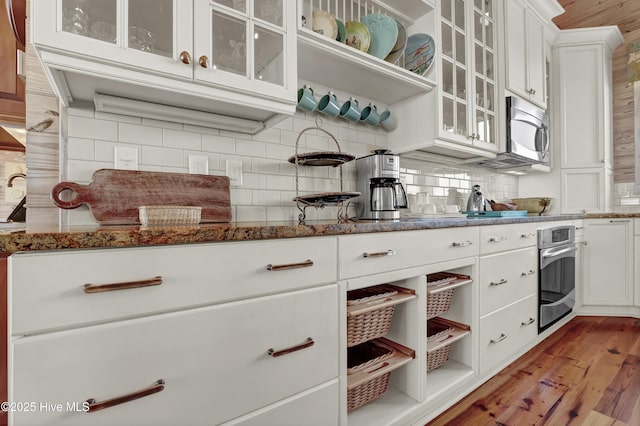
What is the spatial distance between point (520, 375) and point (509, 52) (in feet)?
7.75

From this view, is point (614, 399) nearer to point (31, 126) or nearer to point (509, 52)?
point (509, 52)

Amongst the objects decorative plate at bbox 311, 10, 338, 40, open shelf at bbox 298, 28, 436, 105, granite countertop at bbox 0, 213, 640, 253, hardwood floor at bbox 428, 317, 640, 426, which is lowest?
hardwood floor at bbox 428, 317, 640, 426

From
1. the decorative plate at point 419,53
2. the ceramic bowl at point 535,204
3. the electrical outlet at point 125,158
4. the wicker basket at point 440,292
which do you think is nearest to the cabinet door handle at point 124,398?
the electrical outlet at point 125,158

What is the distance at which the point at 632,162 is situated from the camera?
316cm

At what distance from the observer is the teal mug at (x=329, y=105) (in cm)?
171

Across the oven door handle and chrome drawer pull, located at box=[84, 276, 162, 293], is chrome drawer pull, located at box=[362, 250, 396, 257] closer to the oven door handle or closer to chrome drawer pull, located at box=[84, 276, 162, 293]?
chrome drawer pull, located at box=[84, 276, 162, 293]

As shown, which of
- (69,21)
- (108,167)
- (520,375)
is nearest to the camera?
(69,21)

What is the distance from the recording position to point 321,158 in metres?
1.51

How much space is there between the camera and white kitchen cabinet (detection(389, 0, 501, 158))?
76.9 inches

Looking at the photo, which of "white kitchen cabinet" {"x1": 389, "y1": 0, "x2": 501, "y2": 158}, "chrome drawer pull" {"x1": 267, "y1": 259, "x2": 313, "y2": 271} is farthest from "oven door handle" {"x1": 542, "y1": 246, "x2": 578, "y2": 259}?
"chrome drawer pull" {"x1": 267, "y1": 259, "x2": 313, "y2": 271}

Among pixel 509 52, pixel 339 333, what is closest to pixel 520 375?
pixel 339 333

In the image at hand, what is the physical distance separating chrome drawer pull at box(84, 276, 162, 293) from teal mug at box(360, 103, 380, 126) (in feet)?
5.15

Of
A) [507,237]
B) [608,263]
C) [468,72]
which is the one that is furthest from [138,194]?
[608,263]

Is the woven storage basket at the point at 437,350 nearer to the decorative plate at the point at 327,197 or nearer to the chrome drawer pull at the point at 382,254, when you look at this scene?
the chrome drawer pull at the point at 382,254
